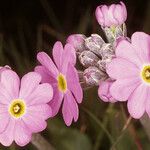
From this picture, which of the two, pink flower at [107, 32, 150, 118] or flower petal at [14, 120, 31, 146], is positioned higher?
pink flower at [107, 32, 150, 118]

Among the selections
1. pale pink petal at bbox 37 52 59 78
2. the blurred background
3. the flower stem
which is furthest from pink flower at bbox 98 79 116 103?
the blurred background

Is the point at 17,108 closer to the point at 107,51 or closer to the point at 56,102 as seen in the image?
the point at 56,102

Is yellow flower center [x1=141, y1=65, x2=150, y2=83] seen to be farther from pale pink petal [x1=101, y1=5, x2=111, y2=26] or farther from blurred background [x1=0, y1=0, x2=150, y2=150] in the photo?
blurred background [x1=0, y1=0, x2=150, y2=150]

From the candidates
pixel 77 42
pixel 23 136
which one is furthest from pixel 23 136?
pixel 77 42

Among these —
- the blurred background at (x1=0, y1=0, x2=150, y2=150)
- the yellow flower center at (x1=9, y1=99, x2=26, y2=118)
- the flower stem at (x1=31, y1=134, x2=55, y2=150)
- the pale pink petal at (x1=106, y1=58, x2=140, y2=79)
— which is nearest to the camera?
the pale pink petal at (x1=106, y1=58, x2=140, y2=79)

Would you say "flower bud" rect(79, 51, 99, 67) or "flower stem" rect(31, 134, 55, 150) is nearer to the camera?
"flower bud" rect(79, 51, 99, 67)

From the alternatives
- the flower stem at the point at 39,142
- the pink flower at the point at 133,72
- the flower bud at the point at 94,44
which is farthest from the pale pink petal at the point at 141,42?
the flower stem at the point at 39,142

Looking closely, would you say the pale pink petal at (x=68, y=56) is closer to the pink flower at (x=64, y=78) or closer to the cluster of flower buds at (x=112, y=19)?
the pink flower at (x=64, y=78)
